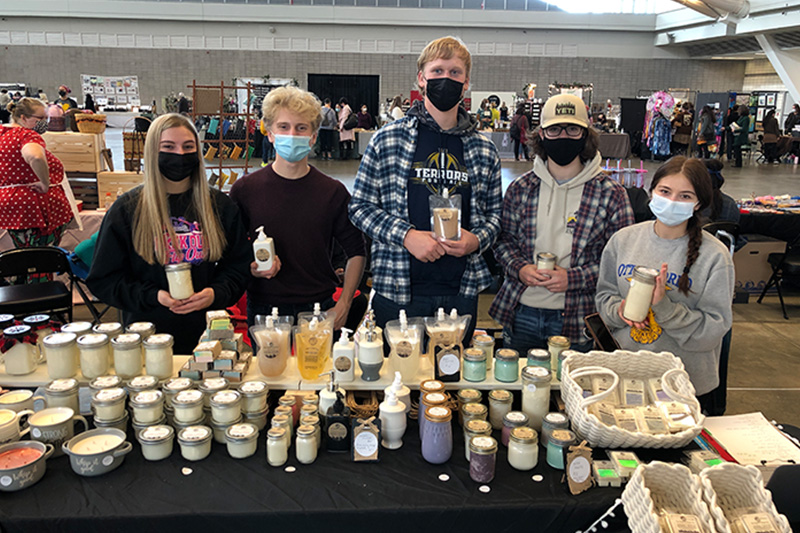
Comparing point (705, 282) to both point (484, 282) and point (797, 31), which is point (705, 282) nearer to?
point (484, 282)

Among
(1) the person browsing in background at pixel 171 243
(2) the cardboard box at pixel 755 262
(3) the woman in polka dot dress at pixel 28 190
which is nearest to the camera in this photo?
(1) the person browsing in background at pixel 171 243

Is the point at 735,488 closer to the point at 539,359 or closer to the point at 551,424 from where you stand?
the point at 551,424

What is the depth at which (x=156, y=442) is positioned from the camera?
1.74 m

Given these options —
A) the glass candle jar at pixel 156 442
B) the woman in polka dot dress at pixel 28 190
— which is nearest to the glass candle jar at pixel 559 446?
the glass candle jar at pixel 156 442

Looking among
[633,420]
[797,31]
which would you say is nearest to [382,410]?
[633,420]

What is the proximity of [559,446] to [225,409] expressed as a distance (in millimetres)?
1003

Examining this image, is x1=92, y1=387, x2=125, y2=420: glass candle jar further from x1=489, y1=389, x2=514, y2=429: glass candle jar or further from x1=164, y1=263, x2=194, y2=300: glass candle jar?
x1=489, y1=389, x2=514, y2=429: glass candle jar

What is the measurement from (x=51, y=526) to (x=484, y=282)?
167cm

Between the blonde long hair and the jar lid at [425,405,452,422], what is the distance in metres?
1.15

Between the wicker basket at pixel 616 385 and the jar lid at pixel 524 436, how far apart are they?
16 centimetres

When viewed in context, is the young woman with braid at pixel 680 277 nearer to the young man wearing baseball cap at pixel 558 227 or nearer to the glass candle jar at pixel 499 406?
the young man wearing baseball cap at pixel 558 227

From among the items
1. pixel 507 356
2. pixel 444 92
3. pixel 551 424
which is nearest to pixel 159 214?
pixel 444 92

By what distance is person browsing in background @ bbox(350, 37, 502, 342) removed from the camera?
2379mm

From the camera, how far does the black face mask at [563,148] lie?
2467mm
